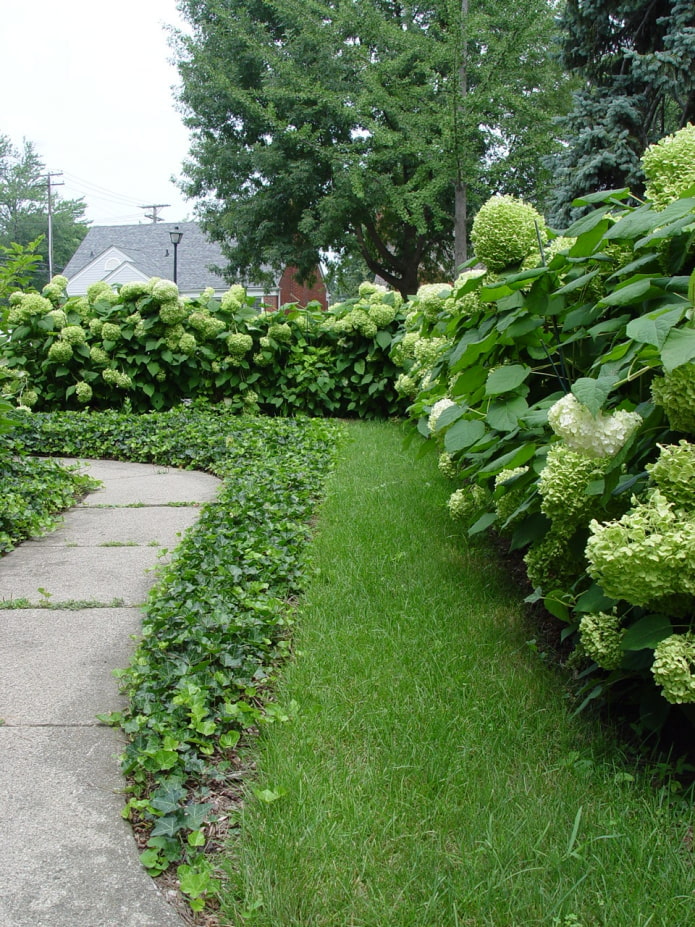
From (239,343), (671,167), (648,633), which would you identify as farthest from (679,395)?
(239,343)

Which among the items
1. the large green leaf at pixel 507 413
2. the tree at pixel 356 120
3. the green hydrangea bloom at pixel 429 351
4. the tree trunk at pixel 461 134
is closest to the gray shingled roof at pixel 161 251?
the tree at pixel 356 120

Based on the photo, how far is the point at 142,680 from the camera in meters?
2.21

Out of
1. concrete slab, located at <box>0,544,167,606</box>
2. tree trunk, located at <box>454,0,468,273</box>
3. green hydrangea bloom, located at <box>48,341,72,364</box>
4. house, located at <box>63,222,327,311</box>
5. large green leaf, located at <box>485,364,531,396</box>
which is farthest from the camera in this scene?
house, located at <box>63,222,327,311</box>

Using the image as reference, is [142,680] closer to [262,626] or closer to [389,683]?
[262,626]

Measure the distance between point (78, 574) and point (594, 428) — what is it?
2.50 m

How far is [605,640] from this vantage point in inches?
68.5

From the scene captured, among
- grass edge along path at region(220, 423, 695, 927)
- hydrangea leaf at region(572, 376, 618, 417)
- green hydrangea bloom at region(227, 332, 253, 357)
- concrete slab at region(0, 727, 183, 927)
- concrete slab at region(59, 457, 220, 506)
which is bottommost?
concrete slab at region(59, 457, 220, 506)

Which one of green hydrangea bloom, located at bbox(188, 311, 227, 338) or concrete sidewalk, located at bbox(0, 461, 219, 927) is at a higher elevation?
green hydrangea bloom, located at bbox(188, 311, 227, 338)

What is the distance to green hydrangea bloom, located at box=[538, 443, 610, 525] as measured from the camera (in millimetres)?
1743

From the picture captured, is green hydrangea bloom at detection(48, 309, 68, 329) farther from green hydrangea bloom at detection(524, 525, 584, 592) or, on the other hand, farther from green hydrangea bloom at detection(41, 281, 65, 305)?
green hydrangea bloom at detection(524, 525, 584, 592)

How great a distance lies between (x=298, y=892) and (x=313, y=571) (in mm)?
1731

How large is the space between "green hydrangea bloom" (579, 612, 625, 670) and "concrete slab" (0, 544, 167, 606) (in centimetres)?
184

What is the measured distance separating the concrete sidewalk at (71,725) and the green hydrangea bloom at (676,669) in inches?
41.2

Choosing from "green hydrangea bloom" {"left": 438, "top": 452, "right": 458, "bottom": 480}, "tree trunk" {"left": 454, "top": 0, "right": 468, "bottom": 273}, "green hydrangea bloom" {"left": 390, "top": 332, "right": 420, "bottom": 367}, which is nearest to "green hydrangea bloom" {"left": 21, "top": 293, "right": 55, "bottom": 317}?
"green hydrangea bloom" {"left": 390, "top": 332, "right": 420, "bottom": 367}
